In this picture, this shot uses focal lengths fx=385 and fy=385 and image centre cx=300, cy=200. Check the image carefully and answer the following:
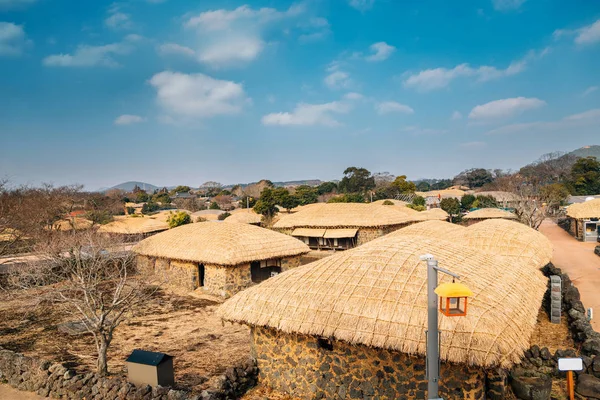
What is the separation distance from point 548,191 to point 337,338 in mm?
47737

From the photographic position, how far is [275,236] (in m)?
19.1

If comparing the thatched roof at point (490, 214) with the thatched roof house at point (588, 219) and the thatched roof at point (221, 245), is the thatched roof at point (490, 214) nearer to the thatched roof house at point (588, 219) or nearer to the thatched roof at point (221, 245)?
the thatched roof house at point (588, 219)

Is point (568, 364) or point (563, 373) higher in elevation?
point (568, 364)

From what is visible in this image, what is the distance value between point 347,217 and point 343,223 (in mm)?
746

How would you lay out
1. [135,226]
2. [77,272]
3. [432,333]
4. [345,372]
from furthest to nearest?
[135,226], [77,272], [345,372], [432,333]

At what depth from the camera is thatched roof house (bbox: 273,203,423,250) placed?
2804cm

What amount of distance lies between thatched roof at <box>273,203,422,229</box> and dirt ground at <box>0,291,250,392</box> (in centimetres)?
1466

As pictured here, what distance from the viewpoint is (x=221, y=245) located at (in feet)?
55.7

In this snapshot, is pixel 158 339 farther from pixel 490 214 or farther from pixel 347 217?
pixel 490 214

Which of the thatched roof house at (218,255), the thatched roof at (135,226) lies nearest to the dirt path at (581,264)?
the thatched roof house at (218,255)

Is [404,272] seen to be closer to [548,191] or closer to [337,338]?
[337,338]

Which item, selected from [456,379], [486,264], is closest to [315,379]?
[456,379]

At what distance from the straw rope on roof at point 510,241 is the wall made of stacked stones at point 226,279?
9.22 m

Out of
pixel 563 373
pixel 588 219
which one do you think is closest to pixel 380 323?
pixel 563 373
